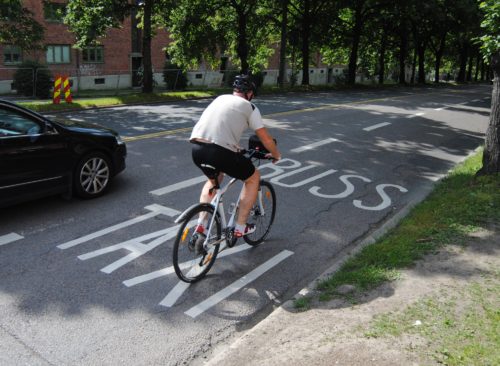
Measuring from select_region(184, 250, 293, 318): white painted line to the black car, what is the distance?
9.81 feet

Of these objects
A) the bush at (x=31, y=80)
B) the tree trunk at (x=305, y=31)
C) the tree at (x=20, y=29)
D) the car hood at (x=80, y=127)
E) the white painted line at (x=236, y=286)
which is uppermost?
the tree trunk at (x=305, y=31)

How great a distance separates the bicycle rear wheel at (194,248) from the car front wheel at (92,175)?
2.78 m

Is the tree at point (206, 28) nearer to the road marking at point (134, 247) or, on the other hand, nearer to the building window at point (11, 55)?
the building window at point (11, 55)

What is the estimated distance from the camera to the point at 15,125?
19.9 feet

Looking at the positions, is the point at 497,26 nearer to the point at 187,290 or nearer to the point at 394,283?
the point at 394,283

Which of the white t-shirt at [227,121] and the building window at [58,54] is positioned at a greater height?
the building window at [58,54]

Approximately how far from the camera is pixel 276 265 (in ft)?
17.3

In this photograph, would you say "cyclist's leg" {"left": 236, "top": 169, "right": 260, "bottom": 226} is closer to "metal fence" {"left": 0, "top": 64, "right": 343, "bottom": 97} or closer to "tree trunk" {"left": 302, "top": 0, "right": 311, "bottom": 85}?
"metal fence" {"left": 0, "top": 64, "right": 343, "bottom": 97}

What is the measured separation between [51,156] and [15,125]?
571 millimetres

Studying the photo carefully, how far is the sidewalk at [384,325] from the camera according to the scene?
3348mm

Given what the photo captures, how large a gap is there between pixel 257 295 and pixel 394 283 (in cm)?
128

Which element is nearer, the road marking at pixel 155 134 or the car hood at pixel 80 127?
the car hood at pixel 80 127

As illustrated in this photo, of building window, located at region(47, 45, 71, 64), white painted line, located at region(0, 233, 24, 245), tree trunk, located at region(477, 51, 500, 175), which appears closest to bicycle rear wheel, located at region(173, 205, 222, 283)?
white painted line, located at region(0, 233, 24, 245)

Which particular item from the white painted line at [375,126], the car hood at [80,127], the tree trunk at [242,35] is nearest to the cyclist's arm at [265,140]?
the car hood at [80,127]
